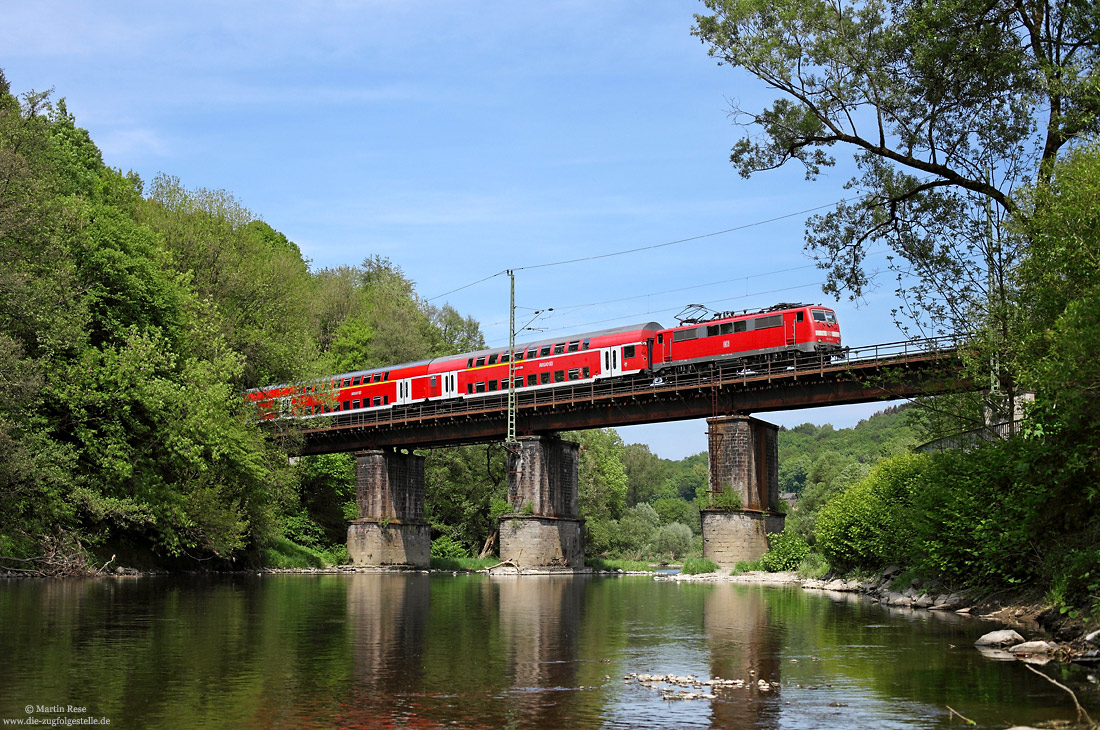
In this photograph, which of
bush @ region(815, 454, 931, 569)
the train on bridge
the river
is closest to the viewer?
the river

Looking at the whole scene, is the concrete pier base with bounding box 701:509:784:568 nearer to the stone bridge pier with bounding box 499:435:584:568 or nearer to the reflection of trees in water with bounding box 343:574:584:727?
the stone bridge pier with bounding box 499:435:584:568

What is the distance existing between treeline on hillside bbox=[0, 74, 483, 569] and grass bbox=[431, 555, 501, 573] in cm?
1847

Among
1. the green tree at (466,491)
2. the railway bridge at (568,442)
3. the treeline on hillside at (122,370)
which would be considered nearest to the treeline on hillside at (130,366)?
the treeline on hillside at (122,370)

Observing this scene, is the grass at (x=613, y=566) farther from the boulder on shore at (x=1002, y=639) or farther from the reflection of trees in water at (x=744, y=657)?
the boulder on shore at (x=1002, y=639)

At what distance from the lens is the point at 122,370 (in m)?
41.6

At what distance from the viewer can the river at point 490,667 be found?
12945 mm

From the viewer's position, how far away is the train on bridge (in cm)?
5481

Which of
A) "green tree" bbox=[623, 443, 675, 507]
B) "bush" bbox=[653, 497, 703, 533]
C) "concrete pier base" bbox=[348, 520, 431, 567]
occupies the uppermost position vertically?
"green tree" bbox=[623, 443, 675, 507]

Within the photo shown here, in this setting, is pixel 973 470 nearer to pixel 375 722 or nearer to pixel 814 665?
pixel 814 665

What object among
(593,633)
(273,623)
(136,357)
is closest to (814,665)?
(593,633)

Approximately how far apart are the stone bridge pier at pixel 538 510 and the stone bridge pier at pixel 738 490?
1204 cm

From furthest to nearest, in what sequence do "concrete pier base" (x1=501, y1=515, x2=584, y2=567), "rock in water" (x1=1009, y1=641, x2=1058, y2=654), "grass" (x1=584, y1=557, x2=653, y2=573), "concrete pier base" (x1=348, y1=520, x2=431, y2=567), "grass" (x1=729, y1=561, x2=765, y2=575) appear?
"grass" (x1=584, y1=557, x2=653, y2=573)
"concrete pier base" (x1=348, y1=520, x2=431, y2=567)
"concrete pier base" (x1=501, y1=515, x2=584, y2=567)
"grass" (x1=729, y1=561, x2=765, y2=575)
"rock in water" (x1=1009, y1=641, x2=1058, y2=654)

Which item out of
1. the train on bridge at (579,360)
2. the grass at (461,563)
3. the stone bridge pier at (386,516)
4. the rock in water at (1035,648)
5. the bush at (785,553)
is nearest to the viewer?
the rock in water at (1035,648)

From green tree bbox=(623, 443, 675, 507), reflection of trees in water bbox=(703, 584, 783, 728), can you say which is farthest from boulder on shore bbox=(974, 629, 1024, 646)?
green tree bbox=(623, 443, 675, 507)
